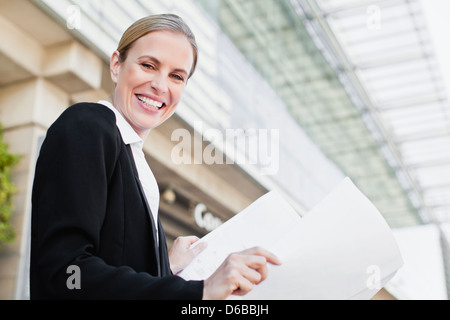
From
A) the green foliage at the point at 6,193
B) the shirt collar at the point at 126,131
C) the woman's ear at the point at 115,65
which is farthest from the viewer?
the green foliage at the point at 6,193

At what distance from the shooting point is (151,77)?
1.08m

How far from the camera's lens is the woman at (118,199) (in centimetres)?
73

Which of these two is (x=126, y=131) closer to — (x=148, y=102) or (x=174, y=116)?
(x=148, y=102)

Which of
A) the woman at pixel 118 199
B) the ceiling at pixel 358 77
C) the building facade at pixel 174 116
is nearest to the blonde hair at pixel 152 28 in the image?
the woman at pixel 118 199

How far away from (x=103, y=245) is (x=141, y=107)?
0.35m

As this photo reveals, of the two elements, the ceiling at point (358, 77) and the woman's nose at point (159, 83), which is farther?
the ceiling at point (358, 77)

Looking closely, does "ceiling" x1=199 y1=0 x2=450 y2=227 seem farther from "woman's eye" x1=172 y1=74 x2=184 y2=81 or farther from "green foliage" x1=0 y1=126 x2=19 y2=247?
"woman's eye" x1=172 y1=74 x2=184 y2=81

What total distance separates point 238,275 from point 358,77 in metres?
13.2

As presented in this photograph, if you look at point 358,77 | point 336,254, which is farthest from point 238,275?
point 358,77

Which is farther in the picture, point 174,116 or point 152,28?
point 174,116

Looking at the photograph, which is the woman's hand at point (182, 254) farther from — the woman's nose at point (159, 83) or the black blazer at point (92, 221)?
the woman's nose at point (159, 83)

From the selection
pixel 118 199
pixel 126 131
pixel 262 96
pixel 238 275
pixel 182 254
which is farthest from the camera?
pixel 262 96

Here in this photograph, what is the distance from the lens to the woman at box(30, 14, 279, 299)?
2.40ft

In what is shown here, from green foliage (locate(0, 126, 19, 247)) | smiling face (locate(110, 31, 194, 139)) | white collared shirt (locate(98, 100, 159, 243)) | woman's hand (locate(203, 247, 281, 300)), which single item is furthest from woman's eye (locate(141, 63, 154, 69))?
green foliage (locate(0, 126, 19, 247))
